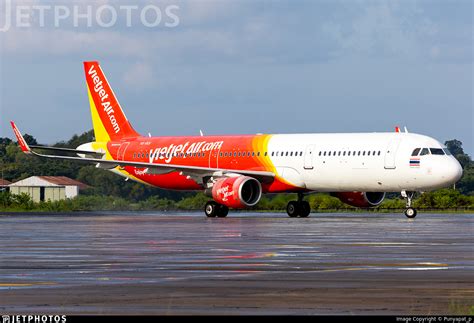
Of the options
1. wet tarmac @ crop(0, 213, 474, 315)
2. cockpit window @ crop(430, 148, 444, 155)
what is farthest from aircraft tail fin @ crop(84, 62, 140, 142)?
wet tarmac @ crop(0, 213, 474, 315)

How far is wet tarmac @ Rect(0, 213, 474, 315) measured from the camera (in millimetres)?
14570

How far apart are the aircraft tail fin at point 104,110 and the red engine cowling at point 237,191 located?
513 inches

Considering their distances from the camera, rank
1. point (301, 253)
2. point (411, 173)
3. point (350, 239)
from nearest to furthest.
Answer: point (301, 253), point (350, 239), point (411, 173)

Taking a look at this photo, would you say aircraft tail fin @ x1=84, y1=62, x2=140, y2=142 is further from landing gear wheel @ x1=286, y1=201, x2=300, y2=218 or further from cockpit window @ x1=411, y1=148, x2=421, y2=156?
cockpit window @ x1=411, y1=148, x2=421, y2=156

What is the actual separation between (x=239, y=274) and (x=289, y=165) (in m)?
37.5

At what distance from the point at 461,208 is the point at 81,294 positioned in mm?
57194

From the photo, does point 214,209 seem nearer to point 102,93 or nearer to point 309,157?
point 309,157

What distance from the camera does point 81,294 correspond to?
16000 millimetres

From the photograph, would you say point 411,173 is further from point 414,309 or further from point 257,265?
point 414,309

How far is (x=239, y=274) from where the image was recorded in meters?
19.4

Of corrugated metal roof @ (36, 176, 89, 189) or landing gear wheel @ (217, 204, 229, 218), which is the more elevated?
corrugated metal roof @ (36, 176, 89, 189)

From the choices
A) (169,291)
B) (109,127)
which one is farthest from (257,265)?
(109,127)

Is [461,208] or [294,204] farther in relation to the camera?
[461,208]

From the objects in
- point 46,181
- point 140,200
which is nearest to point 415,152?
point 140,200
